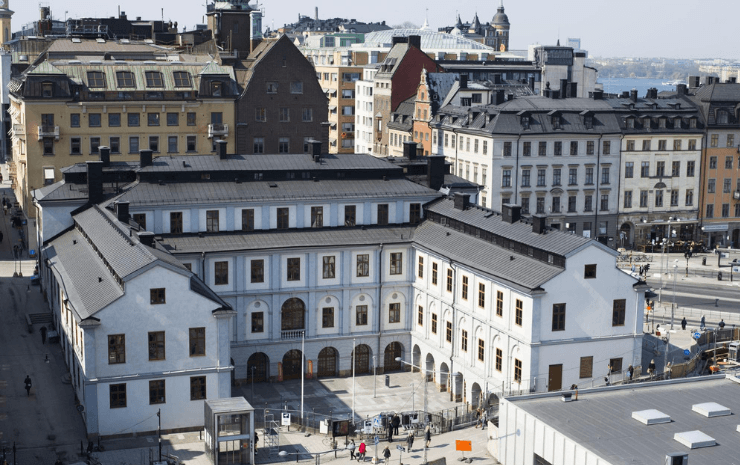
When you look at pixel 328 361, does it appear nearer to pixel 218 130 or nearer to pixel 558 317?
pixel 558 317

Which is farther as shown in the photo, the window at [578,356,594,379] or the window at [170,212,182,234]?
the window at [170,212,182,234]

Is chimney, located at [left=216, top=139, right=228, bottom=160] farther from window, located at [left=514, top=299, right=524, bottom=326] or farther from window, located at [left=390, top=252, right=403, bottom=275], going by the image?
window, located at [left=514, top=299, right=524, bottom=326]

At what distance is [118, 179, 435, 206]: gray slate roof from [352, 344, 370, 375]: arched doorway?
1297 centimetres

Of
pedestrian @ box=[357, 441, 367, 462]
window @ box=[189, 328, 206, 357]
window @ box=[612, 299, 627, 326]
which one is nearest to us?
pedestrian @ box=[357, 441, 367, 462]

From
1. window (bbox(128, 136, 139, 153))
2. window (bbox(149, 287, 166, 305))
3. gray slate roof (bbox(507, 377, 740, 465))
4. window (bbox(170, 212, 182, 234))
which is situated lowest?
gray slate roof (bbox(507, 377, 740, 465))

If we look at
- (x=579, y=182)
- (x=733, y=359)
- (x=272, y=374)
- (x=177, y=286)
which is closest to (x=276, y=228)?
(x=272, y=374)

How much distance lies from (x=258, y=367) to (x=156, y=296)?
18766mm

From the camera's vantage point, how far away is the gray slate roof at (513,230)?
76.9 meters

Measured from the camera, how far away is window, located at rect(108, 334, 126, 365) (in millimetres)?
72500

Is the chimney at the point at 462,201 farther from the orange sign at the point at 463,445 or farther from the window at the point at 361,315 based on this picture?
the orange sign at the point at 463,445

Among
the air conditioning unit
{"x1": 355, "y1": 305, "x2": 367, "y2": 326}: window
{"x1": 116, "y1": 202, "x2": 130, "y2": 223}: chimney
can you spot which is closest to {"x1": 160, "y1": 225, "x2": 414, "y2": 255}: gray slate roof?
{"x1": 116, "y1": 202, "x2": 130, "y2": 223}: chimney

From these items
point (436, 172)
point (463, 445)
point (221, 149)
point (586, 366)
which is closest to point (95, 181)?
point (221, 149)

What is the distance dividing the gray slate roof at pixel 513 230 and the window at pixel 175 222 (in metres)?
21.7

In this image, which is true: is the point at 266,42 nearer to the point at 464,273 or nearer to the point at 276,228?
the point at 276,228
